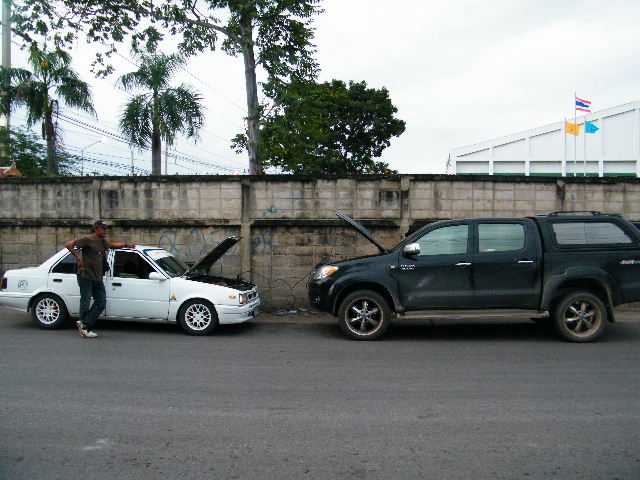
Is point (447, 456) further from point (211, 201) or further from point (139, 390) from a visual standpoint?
point (211, 201)

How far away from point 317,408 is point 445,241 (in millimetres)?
4093

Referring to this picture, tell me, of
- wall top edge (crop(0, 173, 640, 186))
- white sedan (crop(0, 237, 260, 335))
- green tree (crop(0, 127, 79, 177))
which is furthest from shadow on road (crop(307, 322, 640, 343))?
green tree (crop(0, 127, 79, 177))

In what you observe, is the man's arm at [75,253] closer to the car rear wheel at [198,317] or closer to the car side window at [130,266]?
the car side window at [130,266]

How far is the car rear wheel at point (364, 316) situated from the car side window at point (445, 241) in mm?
1011

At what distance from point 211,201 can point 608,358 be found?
309 inches

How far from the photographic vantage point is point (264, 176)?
439 inches

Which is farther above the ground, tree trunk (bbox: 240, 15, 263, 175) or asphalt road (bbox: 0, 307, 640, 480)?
tree trunk (bbox: 240, 15, 263, 175)

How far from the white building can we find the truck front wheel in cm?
2015

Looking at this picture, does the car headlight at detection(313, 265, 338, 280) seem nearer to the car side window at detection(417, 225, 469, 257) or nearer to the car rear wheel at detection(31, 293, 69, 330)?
the car side window at detection(417, 225, 469, 257)

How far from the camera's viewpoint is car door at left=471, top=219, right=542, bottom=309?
7922mm

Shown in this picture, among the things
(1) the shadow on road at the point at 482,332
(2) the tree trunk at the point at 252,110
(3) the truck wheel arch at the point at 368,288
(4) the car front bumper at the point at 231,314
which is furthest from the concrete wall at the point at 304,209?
(2) the tree trunk at the point at 252,110

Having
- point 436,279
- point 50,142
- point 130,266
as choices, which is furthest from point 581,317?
point 50,142

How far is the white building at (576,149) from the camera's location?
86.9 feet

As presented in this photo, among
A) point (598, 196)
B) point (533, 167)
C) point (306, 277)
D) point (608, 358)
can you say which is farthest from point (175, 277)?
point (533, 167)
